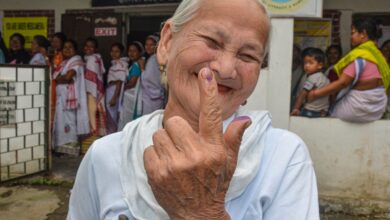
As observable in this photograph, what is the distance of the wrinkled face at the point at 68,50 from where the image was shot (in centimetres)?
645

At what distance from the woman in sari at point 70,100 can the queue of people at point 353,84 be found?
2910mm

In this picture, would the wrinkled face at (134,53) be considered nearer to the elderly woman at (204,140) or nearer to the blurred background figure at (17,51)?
the blurred background figure at (17,51)

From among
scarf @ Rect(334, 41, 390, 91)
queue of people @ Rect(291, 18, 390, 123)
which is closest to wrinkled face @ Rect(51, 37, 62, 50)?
queue of people @ Rect(291, 18, 390, 123)

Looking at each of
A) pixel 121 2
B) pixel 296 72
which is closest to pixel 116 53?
pixel 121 2

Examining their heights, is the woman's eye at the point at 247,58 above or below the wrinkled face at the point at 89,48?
below

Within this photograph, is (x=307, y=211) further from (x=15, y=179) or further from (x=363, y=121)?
(x=15, y=179)

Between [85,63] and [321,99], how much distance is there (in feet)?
10.8

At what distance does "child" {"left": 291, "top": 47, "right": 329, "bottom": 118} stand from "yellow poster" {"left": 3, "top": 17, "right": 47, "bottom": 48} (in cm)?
407

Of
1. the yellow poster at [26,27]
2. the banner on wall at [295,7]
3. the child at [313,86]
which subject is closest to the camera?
the banner on wall at [295,7]

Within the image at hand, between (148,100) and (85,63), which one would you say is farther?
(85,63)

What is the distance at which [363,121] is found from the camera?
15.1 ft

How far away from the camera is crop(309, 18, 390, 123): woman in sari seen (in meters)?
4.41

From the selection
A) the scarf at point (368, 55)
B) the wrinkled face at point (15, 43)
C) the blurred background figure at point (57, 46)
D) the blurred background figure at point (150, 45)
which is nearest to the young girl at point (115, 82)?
the blurred background figure at point (150, 45)

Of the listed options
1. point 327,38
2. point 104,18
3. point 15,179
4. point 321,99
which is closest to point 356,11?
point 327,38
